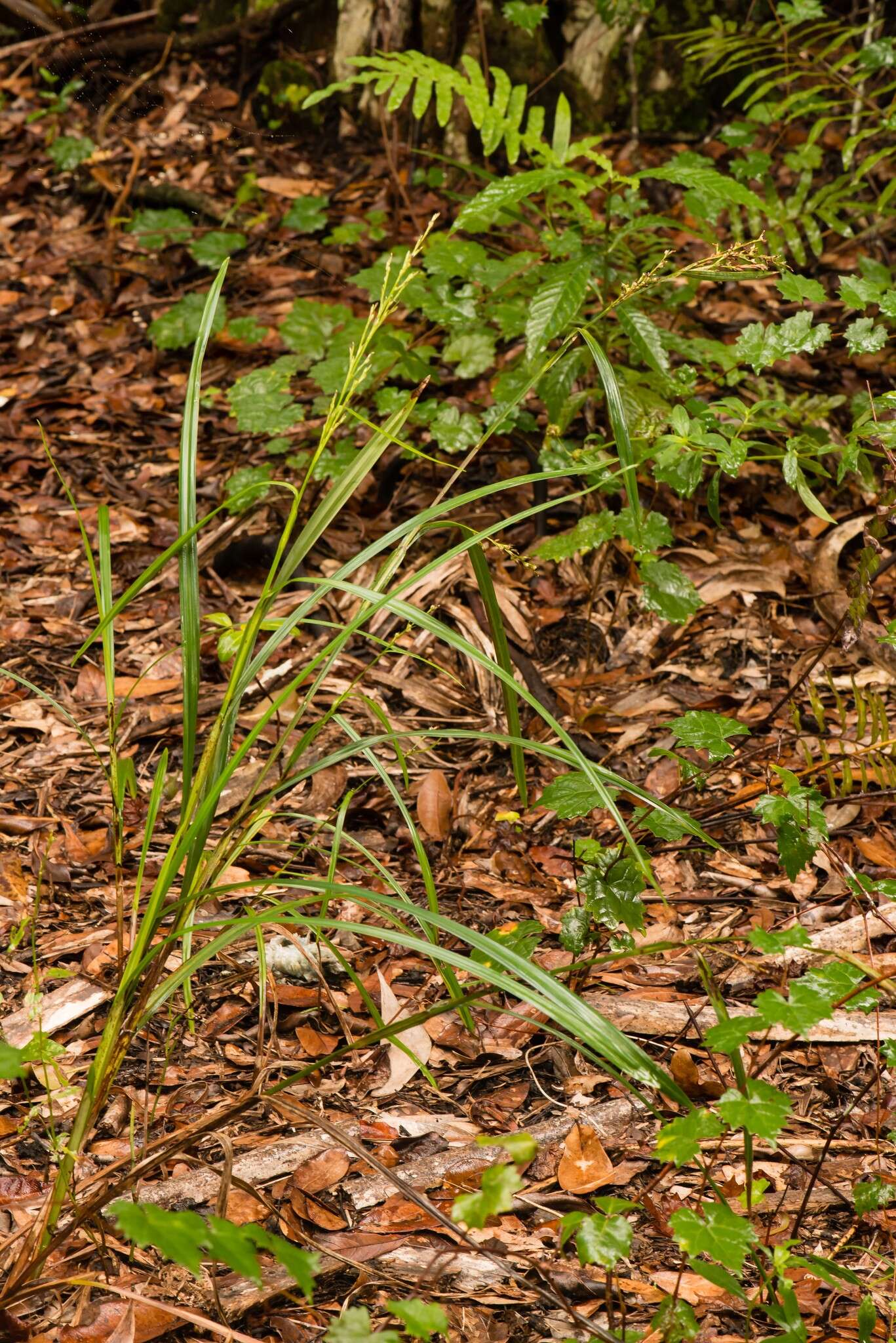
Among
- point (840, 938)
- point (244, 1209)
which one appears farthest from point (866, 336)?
point (244, 1209)

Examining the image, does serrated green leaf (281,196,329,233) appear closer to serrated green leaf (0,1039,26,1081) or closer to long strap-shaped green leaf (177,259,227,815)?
long strap-shaped green leaf (177,259,227,815)

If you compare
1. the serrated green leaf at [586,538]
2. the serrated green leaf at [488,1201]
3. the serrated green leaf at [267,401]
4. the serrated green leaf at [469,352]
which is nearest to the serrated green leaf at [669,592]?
the serrated green leaf at [586,538]

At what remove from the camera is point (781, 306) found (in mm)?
3666

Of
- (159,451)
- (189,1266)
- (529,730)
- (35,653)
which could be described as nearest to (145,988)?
(189,1266)

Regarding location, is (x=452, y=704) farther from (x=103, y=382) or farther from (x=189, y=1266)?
(x=103, y=382)

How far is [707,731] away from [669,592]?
64 cm

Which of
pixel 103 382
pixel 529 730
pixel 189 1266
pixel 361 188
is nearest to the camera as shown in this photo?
pixel 189 1266

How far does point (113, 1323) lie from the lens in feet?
4.40

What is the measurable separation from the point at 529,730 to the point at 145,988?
126cm

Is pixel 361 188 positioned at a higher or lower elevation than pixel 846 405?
higher

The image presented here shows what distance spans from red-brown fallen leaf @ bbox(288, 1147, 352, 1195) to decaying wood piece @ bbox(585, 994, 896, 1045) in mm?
484

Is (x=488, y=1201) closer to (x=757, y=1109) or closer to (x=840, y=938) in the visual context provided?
(x=757, y=1109)

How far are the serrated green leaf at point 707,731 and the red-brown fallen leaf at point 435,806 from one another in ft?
2.29

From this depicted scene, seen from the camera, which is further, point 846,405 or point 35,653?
point 846,405
